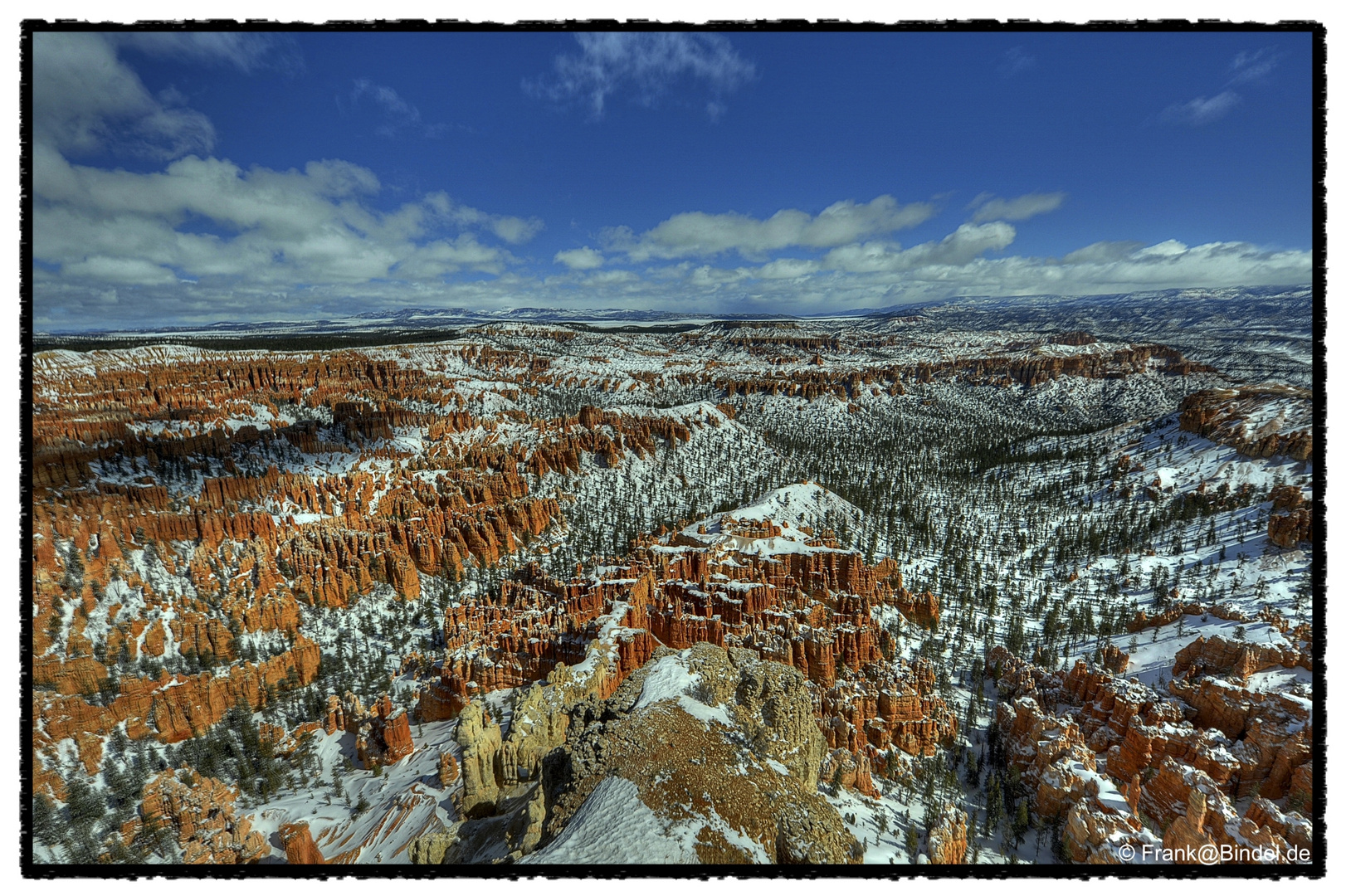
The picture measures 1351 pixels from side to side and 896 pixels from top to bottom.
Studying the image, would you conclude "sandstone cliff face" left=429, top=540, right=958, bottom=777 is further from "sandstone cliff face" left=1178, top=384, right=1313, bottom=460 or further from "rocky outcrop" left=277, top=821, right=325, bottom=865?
"sandstone cliff face" left=1178, top=384, right=1313, bottom=460

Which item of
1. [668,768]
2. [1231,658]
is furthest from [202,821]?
[1231,658]

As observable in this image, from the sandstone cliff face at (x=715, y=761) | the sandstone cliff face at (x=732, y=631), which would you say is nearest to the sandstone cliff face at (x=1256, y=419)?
the sandstone cliff face at (x=715, y=761)

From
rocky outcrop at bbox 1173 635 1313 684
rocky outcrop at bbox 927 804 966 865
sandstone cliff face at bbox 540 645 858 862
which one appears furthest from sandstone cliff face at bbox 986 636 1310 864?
sandstone cliff face at bbox 540 645 858 862

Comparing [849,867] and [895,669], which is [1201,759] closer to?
[895,669]

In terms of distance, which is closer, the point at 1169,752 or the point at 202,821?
the point at 202,821

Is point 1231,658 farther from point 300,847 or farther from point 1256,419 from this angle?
point 300,847

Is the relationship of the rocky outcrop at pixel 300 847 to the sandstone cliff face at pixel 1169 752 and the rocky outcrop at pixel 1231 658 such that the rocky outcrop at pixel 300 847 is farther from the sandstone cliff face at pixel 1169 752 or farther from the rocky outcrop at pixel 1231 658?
the rocky outcrop at pixel 1231 658

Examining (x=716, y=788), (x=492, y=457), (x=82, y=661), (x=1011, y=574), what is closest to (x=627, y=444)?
(x=492, y=457)

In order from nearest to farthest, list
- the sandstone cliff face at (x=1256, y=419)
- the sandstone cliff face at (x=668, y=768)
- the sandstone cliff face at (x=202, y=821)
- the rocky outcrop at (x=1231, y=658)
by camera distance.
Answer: the sandstone cliff face at (x=668, y=768) → the sandstone cliff face at (x=1256, y=419) → the sandstone cliff face at (x=202, y=821) → the rocky outcrop at (x=1231, y=658)
